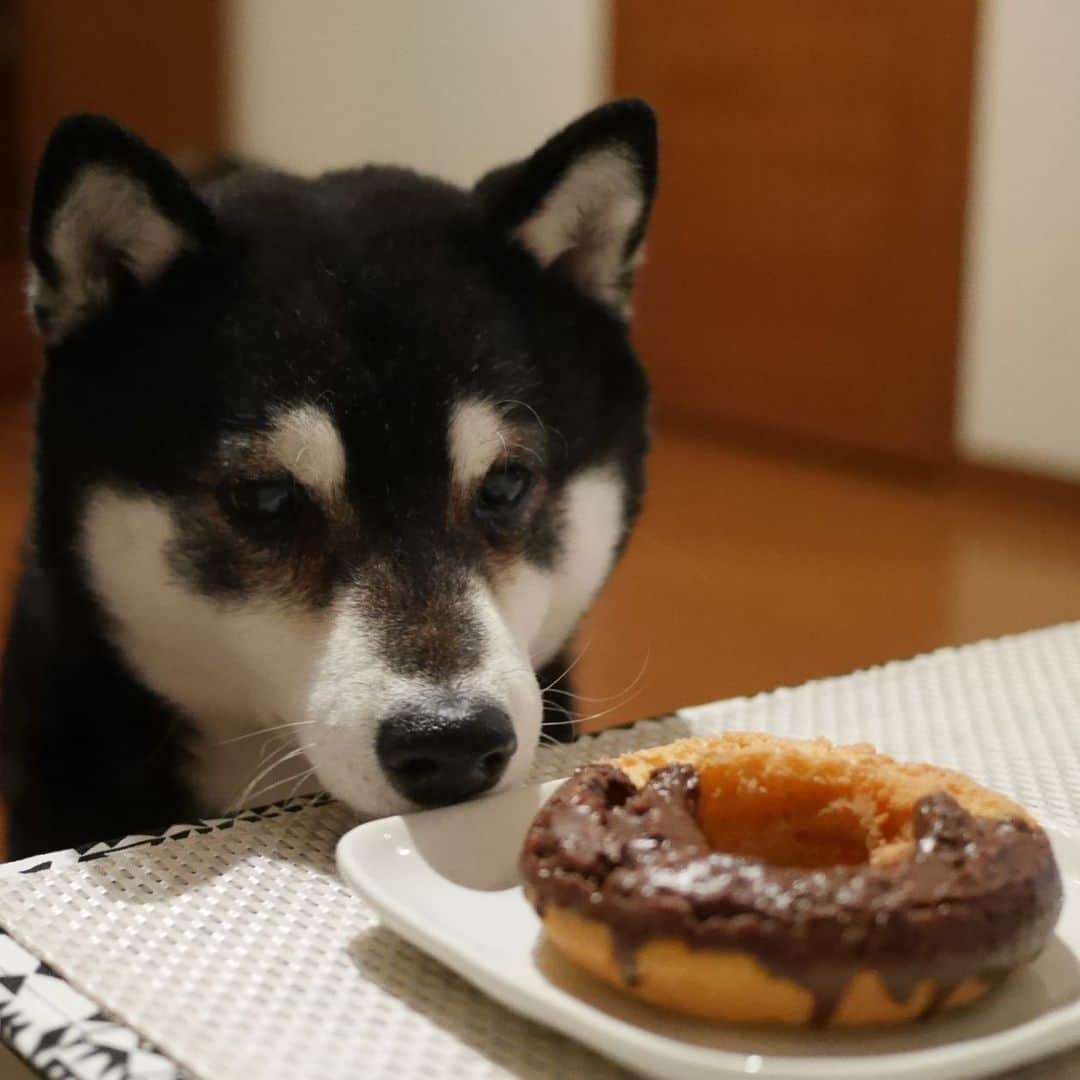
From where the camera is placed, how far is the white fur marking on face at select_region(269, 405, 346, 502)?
1.06m

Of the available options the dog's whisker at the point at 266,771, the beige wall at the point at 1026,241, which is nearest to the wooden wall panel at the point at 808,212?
the beige wall at the point at 1026,241

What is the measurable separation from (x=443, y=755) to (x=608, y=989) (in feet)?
1.02

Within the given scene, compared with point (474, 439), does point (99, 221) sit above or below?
above

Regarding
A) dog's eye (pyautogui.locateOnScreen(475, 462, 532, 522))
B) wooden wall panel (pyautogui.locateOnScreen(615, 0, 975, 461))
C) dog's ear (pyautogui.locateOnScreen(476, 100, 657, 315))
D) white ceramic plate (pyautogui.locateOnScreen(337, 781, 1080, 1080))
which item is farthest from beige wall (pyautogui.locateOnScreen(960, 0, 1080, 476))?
white ceramic plate (pyautogui.locateOnScreen(337, 781, 1080, 1080))

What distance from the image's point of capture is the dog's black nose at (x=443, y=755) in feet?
2.90

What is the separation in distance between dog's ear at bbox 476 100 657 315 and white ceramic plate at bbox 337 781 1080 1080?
0.66 meters

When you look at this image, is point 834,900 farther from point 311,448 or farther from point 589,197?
point 589,197

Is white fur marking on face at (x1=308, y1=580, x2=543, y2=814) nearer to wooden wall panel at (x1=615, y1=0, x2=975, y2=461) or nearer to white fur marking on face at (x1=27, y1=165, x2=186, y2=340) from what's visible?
white fur marking on face at (x1=27, y1=165, x2=186, y2=340)

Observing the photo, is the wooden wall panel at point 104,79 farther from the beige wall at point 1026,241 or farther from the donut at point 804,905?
the donut at point 804,905

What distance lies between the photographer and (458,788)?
89 centimetres

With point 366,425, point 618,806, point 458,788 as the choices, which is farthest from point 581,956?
point 366,425

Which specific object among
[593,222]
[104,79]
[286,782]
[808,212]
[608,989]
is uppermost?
[593,222]

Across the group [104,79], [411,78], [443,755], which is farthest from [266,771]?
[104,79]

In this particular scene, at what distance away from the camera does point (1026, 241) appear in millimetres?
3504
